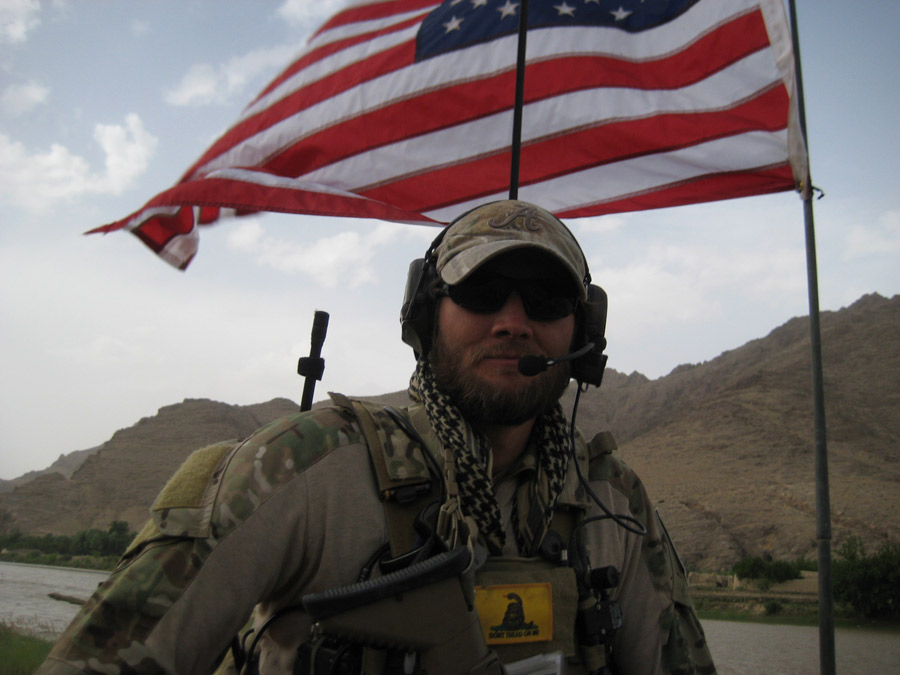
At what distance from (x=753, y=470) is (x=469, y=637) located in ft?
133

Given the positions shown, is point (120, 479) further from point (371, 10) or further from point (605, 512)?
point (605, 512)

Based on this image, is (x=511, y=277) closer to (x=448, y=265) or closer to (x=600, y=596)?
(x=448, y=265)

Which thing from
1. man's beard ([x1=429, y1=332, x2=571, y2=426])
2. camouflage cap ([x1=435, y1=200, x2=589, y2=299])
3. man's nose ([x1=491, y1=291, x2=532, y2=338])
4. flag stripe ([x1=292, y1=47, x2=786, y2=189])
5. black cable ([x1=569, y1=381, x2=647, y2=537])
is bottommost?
black cable ([x1=569, y1=381, x2=647, y2=537])

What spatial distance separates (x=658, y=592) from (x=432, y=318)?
3.30 ft

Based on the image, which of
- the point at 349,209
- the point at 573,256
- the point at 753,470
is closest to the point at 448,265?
the point at 573,256

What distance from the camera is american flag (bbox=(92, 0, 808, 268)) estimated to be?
4.88 meters

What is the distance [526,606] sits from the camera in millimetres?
1812

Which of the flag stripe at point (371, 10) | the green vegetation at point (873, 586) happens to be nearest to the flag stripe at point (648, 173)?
the flag stripe at point (371, 10)

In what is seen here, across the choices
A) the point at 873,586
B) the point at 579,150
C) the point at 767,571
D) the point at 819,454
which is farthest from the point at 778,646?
the point at 767,571

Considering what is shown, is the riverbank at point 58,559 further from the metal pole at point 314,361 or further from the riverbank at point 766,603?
the metal pole at point 314,361

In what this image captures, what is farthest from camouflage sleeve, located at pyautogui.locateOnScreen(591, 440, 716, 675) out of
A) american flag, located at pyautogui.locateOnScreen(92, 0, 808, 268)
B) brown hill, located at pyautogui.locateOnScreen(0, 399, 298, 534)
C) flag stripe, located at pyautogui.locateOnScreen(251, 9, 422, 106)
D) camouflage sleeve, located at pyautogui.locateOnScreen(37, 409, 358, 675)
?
brown hill, located at pyautogui.locateOnScreen(0, 399, 298, 534)

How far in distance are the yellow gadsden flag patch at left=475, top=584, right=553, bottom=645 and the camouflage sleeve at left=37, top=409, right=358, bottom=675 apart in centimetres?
48

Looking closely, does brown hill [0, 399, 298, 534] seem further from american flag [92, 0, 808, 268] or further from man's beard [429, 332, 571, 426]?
man's beard [429, 332, 571, 426]

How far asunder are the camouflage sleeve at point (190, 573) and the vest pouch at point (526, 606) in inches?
19.1
